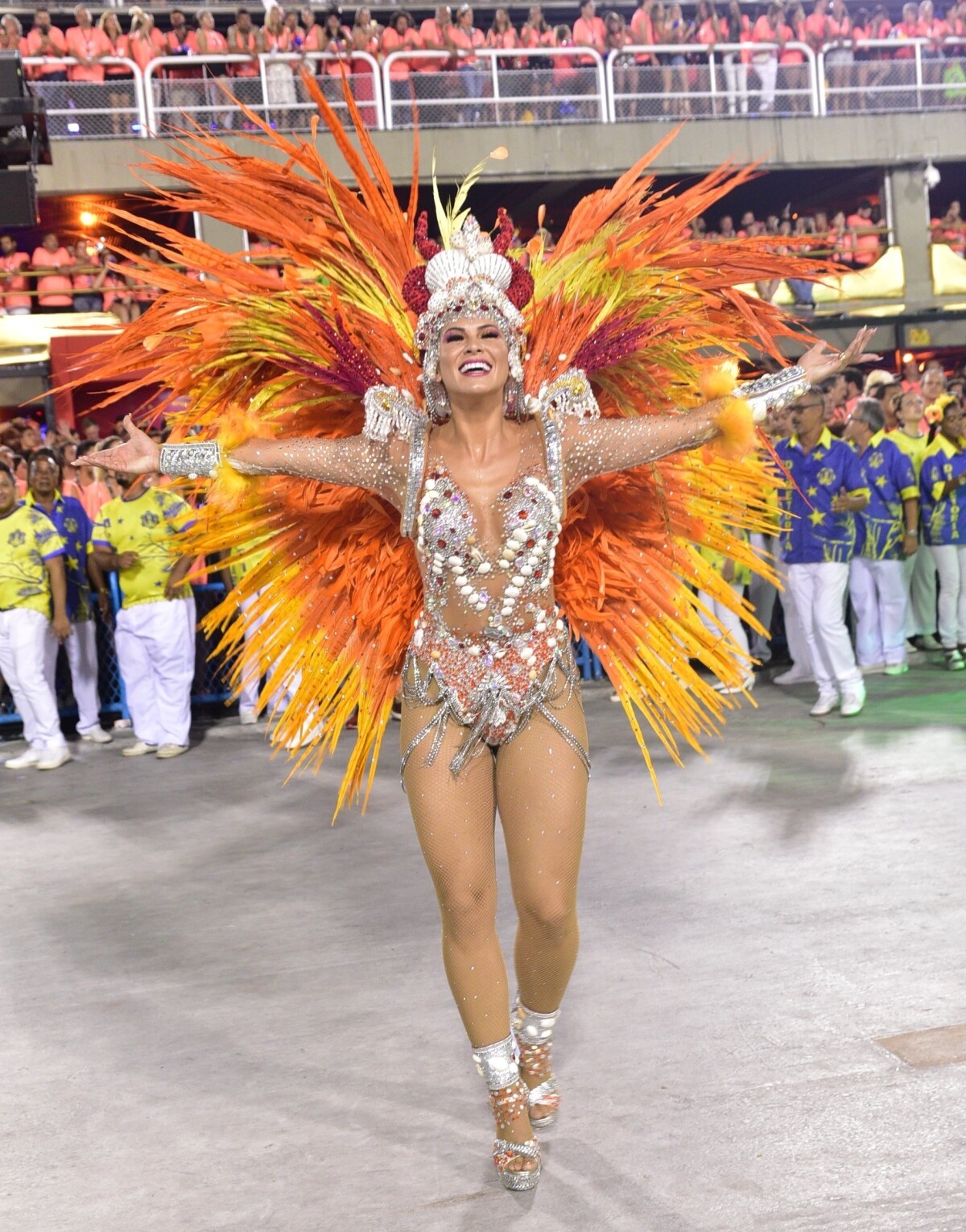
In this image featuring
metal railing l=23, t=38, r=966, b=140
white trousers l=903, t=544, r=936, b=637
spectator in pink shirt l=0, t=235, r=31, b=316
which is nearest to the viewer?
white trousers l=903, t=544, r=936, b=637

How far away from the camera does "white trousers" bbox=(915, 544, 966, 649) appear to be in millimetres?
8930

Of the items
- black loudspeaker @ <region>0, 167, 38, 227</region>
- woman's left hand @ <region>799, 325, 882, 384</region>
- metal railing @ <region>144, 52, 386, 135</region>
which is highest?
Result: metal railing @ <region>144, 52, 386, 135</region>

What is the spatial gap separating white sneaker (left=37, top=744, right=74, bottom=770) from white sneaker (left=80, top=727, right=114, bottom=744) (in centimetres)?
49

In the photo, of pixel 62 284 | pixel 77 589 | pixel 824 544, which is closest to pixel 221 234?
pixel 62 284

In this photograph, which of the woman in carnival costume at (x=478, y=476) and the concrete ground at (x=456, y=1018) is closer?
the concrete ground at (x=456, y=1018)

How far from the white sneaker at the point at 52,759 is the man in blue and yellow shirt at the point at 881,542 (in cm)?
491

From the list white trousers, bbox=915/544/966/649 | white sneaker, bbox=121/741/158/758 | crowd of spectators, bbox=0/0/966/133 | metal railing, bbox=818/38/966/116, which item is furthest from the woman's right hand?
metal railing, bbox=818/38/966/116

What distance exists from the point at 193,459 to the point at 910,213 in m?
16.9

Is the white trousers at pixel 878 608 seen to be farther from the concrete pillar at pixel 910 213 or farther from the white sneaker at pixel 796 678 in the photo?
the concrete pillar at pixel 910 213

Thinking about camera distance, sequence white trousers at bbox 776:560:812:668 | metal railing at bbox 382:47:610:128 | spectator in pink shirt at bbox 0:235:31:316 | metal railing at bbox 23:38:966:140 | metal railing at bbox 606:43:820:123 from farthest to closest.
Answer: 1. metal railing at bbox 606:43:820:123
2. metal railing at bbox 382:47:610:128
3. metal railing at bbox 23:38:966:140
4. spectator in pink shirt at bbox 0:235:31:316
5. white trousers at bbox 776:560:812:668

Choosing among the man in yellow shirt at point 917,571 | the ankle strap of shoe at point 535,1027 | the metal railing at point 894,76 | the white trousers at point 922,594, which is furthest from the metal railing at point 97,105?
the ankle strap of shoe at point 535,1027

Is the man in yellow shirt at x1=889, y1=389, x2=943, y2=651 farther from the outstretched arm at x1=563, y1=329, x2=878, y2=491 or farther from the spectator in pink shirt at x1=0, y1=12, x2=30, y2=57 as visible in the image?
the spectator in pink shirt at x1=0, y1=12, x2=30, y2=57

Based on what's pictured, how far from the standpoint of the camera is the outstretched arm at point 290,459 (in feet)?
10.4

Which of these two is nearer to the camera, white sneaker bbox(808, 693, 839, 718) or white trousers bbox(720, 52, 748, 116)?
white sneaker bbox(808, 693, 839, 718)
